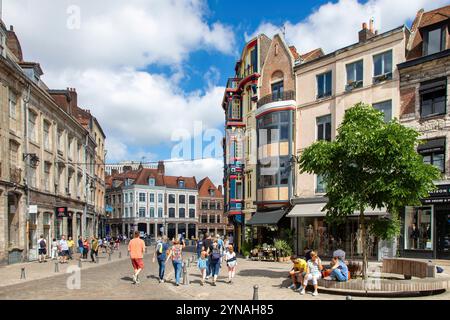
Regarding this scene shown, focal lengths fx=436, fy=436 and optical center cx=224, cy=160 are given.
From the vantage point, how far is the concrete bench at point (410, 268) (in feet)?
45.8

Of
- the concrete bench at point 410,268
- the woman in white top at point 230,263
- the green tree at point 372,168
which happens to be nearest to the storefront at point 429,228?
the concrete bench at point 410,268

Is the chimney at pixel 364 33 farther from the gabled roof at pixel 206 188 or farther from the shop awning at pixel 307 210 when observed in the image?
the gabled roof at pixel 206 188

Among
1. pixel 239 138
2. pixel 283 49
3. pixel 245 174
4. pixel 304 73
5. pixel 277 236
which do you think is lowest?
pixel 277 236

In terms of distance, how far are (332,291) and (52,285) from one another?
A: 926 cm

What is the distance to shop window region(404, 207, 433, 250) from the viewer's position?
71.1 ft

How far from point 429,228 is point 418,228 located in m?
0.57

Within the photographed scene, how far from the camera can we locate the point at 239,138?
111 ft

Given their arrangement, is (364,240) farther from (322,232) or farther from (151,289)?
(322,232)

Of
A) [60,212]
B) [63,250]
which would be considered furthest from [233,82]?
[63,250]

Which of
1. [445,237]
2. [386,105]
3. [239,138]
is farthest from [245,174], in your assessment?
[445,237]

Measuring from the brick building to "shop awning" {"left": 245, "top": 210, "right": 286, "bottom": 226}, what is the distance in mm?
7588

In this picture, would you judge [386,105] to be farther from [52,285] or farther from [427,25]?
[52,285]
